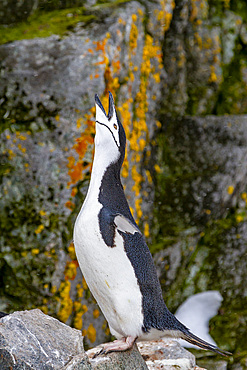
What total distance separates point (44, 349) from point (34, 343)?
43 mm

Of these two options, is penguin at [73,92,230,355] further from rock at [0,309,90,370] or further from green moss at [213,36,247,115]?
green moss at [213,36,247,115]

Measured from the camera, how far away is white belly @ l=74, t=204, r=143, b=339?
2078mm

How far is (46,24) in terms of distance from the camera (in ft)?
10.0

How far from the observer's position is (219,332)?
360cm

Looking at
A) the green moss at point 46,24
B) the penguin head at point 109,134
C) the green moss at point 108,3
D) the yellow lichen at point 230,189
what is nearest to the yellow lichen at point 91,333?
the penguin head at point 109,134

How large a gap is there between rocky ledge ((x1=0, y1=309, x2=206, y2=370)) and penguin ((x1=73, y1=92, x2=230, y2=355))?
98mm

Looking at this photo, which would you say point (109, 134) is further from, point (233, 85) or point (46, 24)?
point (233, 85)

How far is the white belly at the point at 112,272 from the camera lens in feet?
6.82

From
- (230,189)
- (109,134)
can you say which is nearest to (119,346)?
(109,134)

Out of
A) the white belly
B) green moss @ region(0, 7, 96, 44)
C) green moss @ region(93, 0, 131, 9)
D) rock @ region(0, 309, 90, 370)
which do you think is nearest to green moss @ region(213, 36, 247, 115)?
green moss @ region(93, 0, 131, 9)

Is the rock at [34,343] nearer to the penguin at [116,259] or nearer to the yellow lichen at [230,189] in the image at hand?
the penguin at [116,259]

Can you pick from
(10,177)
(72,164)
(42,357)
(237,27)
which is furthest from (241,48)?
(42,357)

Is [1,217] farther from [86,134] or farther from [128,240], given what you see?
[128,240]

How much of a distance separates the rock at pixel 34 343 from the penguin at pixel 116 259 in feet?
0.60
